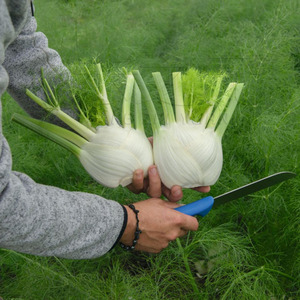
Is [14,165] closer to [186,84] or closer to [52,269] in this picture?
[52,269]

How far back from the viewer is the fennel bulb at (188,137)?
1393 mm

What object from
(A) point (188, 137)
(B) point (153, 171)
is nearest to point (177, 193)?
(B) point (153, 171)

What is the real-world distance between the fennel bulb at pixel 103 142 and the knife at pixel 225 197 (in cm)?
22

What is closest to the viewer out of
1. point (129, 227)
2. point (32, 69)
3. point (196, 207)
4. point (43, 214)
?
point (43, 214)

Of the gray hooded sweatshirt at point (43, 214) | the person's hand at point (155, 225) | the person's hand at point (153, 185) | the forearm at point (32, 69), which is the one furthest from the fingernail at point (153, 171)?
the forearm at point (32, 69)

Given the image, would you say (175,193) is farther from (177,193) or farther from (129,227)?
(129,227)

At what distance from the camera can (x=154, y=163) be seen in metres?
1.43

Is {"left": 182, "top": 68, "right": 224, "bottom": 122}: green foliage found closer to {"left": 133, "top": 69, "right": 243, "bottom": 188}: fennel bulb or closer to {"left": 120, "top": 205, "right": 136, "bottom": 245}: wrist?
{"left": 133, "top": 69, "right": 243, "bottom": 188}: fennel bulb

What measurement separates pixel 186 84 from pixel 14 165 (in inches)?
38.9

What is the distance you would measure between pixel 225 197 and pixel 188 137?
259mm

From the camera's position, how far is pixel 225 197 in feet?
4.70

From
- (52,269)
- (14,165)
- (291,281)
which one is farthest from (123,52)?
(291,281)

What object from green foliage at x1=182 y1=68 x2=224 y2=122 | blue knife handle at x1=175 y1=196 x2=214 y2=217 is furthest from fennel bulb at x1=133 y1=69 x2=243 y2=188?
blue knife handle at x1=175 y1=196 x2=214 y2=217

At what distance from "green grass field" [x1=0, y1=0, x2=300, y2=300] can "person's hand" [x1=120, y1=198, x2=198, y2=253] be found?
0.21m
